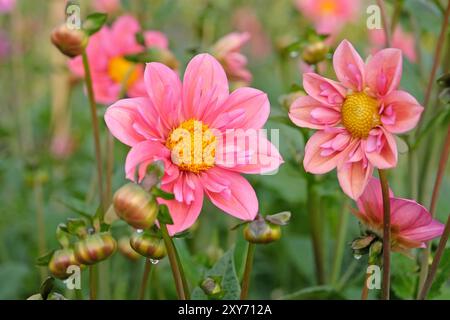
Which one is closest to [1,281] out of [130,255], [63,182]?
[130,255]

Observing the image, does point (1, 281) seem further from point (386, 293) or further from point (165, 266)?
point (386, 293)

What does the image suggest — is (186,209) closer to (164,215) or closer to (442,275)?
(164,215)

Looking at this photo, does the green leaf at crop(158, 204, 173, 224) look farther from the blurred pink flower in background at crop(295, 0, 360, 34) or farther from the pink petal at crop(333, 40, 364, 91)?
the blurred pink flower in background at crop(295, 0, 360, 34)

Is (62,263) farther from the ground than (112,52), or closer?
closer

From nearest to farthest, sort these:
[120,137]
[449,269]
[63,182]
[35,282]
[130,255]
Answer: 1. [120,137]
2. [449,269]
3. [130,255]
4. [35,282]
5. [63,182]

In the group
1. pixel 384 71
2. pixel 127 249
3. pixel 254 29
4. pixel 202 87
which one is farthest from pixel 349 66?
pixel 254 29
